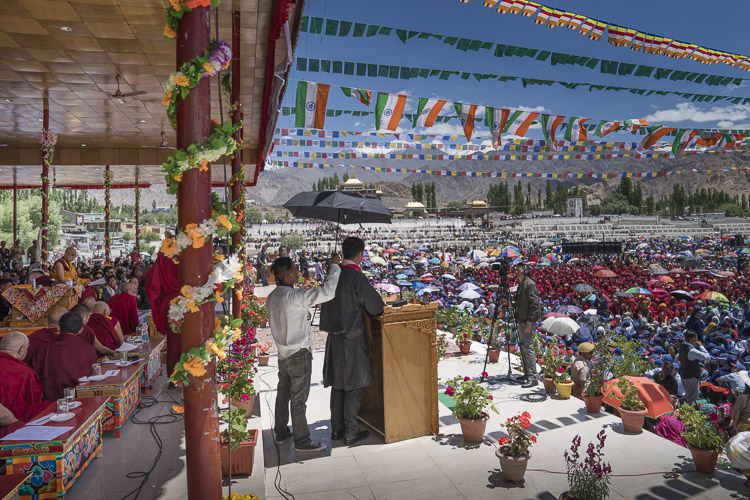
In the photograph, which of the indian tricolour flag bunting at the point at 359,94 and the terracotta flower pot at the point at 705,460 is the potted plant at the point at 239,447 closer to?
the terracotta flower pot at the point at 705,460

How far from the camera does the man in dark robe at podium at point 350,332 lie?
4523mm

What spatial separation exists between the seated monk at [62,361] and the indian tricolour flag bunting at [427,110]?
8829 millimetres

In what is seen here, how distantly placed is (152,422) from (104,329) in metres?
1.59

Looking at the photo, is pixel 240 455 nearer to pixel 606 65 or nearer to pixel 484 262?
pixel 606 65

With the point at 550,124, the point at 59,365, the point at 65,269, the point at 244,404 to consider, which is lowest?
the point at 244,404

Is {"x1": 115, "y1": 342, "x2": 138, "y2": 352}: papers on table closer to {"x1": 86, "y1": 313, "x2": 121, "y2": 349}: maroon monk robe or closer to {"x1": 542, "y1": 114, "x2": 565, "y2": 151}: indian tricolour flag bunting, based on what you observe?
{"x1": 86, "y1": 313, "x2": 121, "y2": 349}: maroon monk robe

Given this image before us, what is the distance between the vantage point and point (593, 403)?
566 centimetres

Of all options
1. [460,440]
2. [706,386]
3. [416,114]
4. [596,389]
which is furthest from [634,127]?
[460,440]

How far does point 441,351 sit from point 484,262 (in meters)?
23.8

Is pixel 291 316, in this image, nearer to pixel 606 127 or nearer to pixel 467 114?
pixel 467 114

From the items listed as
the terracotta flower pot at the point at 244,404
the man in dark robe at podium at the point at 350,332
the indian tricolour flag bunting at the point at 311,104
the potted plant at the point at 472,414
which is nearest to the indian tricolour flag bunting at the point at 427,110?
the indian tricolour flag bunting at the point at 311,104

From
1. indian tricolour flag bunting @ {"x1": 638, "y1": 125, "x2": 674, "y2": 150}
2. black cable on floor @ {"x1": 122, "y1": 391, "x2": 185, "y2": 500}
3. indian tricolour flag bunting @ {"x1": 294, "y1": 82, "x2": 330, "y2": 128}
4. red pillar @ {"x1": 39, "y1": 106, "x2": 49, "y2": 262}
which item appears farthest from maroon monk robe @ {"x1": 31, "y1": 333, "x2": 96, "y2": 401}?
indian tricolour flag bunting @ {"x1": 638, "y1": 125, "x2": 674, "y2": 150}

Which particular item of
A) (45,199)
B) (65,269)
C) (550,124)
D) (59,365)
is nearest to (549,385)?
(59,365)

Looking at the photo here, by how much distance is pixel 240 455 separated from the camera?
389 cm
